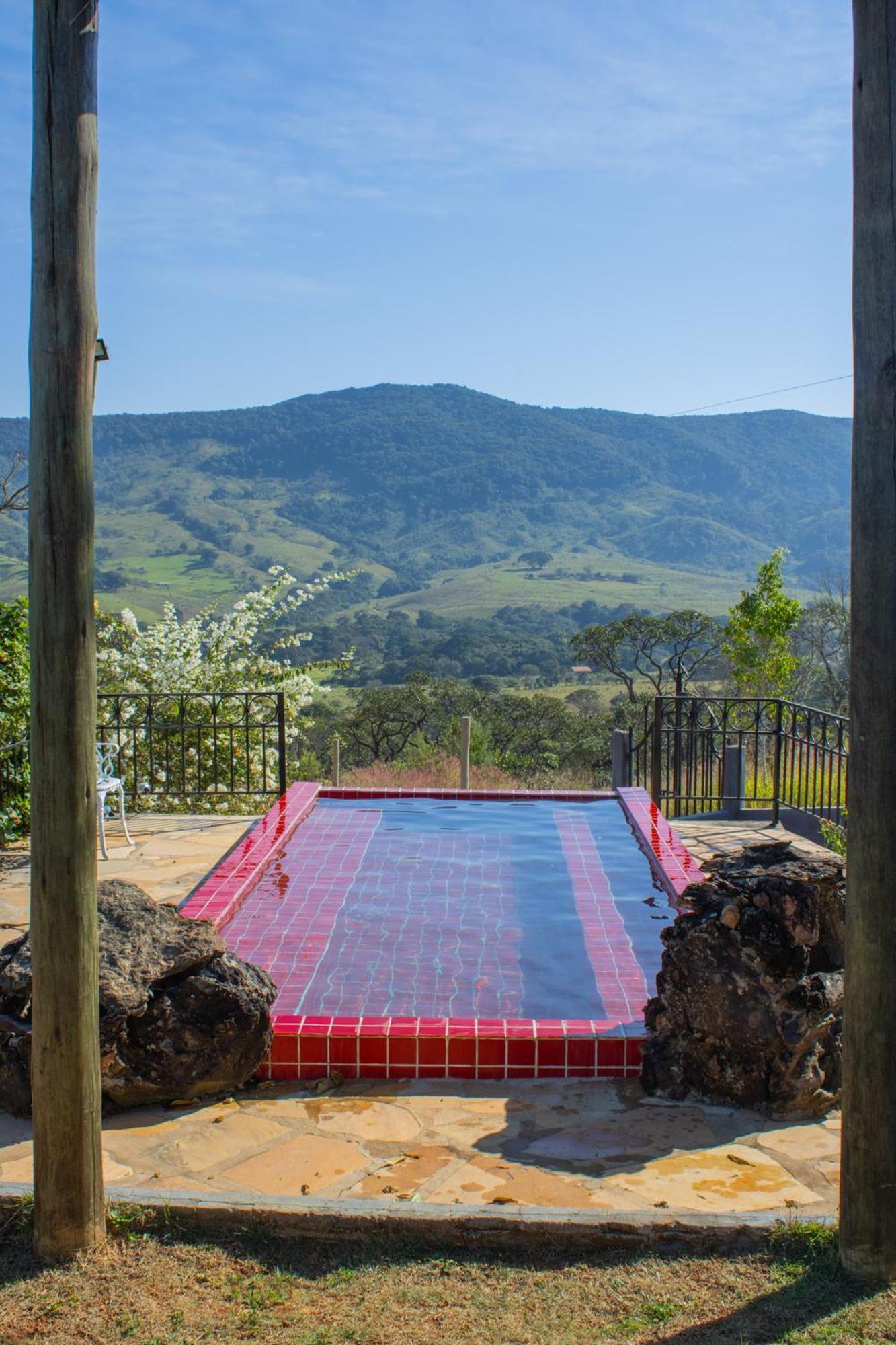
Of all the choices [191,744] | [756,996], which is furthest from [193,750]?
[756,996]

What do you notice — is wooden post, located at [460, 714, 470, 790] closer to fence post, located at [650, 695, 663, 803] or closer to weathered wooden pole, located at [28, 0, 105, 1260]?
fence post, located at [650, 695, 663, 803]

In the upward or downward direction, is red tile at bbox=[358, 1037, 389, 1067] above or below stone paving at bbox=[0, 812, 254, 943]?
below

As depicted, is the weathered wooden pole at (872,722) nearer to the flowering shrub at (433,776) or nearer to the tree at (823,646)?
the flowering shrub at (433,776)

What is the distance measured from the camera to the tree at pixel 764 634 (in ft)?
45.4

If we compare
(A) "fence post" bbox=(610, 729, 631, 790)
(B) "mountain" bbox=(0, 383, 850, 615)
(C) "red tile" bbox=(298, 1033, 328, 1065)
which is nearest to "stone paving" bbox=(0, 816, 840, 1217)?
(C) "red tile" bbox=(298, 1033, 328, 1065)

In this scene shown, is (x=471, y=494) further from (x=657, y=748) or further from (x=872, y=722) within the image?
(x=872, y=722)

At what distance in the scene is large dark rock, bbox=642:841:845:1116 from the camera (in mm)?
3896

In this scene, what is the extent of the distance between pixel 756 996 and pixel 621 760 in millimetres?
7870

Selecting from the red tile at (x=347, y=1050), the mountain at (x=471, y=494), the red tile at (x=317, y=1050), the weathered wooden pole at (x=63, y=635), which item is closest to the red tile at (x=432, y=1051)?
the red tile at (x=347, y=1050)

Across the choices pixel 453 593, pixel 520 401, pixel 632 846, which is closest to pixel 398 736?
pixel 632 846

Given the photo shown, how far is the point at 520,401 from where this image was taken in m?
114

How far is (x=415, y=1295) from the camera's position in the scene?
2.80 meters

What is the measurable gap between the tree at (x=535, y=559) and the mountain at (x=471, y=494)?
589 mm

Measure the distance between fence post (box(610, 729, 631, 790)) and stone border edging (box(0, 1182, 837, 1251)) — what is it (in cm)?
866
